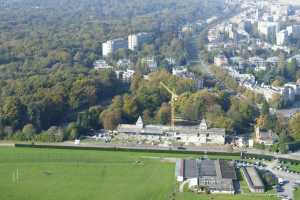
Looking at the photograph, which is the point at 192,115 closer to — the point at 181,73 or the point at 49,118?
the point at 49,118

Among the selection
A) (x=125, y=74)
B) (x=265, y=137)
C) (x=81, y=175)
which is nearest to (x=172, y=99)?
(x=265, y=137)

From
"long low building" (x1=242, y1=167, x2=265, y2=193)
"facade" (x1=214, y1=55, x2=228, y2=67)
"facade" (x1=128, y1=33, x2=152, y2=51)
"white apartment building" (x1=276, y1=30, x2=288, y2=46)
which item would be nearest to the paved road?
"long low building" (x1=242, y1=167, x2=265, y2=193)

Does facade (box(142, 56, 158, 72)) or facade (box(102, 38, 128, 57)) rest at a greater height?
facade (box(102, 38, 128, 57))

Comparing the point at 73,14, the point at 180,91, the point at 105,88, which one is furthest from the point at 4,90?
the point at 73,14

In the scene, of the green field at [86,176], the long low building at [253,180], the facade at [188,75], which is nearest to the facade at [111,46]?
the facade at [188,75]

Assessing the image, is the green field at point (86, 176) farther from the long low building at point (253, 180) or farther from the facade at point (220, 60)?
the facade at point (220, 60)

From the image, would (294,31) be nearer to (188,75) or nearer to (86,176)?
(188,75)

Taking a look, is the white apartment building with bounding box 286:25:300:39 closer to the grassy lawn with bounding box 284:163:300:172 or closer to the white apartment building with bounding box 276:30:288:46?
the white apartment building with bounding box 276:30:288:46
